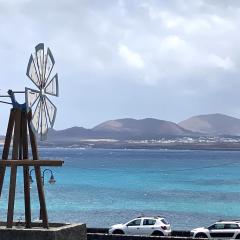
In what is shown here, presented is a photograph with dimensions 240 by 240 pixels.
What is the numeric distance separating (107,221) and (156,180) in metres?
68.1

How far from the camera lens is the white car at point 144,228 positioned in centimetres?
3700

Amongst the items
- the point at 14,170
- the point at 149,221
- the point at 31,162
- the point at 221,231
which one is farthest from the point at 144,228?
the point at 31,162

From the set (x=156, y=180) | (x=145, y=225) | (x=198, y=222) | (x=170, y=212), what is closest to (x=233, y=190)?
(x=156, y=180)

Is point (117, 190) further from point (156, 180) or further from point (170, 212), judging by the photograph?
point (170, 212)

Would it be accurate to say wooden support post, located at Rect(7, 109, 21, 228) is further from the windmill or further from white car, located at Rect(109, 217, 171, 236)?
white car, located at Rect(109, 217, 171, 236)

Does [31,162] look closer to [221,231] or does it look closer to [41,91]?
[41,91]

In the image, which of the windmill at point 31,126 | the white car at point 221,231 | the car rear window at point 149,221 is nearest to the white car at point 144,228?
the car rear window at point 149,221

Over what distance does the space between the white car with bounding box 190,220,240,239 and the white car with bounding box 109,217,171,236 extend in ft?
6.82

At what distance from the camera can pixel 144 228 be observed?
37438 millimetres

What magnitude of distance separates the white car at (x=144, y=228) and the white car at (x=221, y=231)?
2.08 meters

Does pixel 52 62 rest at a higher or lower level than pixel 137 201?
higher

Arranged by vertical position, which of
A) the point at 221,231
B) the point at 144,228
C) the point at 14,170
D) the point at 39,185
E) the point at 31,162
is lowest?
the point at 144,228

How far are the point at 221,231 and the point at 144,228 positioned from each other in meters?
4.54

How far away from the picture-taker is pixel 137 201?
86500mm
